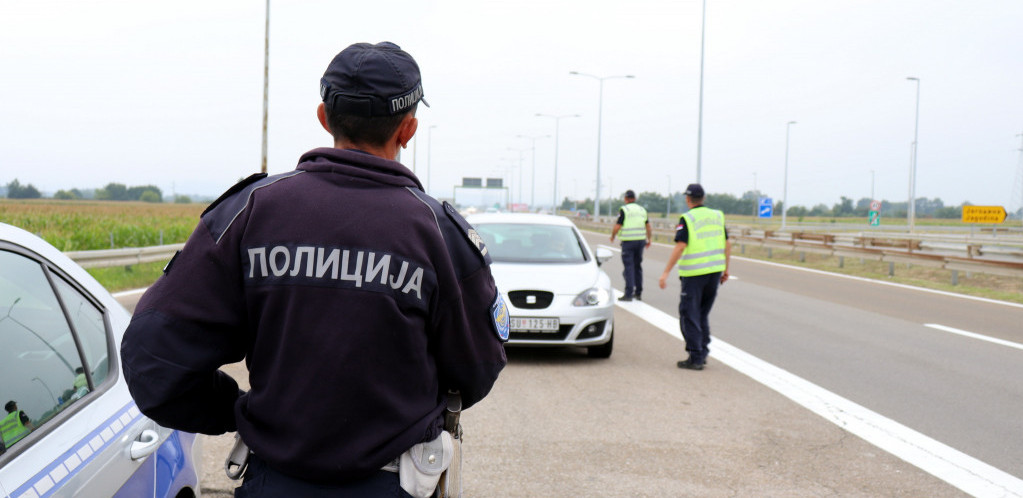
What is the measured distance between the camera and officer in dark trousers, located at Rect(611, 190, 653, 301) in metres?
14.2

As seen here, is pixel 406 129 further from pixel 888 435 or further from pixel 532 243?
pixel 532 243

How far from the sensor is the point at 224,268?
Answer: 1880mm

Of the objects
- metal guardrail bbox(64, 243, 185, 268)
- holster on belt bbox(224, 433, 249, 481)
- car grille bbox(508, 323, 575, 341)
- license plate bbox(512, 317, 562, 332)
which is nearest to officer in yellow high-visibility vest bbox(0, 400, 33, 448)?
holster on belt bbox(224, 433, 249, 481)

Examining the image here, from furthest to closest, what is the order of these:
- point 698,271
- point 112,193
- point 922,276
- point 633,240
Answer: point 112,193 → point 922,276 → point 633,240 → point 698,271

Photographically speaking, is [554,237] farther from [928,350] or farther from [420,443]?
[420,443]

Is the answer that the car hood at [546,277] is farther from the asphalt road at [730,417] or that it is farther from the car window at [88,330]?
the car window at [88,330]

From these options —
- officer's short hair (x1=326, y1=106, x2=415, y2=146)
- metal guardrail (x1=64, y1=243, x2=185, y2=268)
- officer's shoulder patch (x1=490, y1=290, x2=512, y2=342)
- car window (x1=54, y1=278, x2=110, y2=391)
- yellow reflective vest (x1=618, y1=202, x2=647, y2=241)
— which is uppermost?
officer's short hair (x1=326, y1=106, x2=415, y2=146)

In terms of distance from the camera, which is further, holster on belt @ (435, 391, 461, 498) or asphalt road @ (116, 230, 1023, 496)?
asphalt road @ (116, 230, 1023, 496)

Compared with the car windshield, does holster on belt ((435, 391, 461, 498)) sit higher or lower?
lower

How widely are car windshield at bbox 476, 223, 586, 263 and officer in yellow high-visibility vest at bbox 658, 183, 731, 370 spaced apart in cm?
158

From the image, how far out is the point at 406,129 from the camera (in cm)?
214

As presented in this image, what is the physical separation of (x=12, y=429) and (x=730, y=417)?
5427mm

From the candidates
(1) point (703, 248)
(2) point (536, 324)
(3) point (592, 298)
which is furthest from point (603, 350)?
(1) point (703, 248)

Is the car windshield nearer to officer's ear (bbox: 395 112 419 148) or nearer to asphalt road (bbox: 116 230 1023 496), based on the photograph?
Answer: asphalt road (bbox: 116 230 1023 496)
